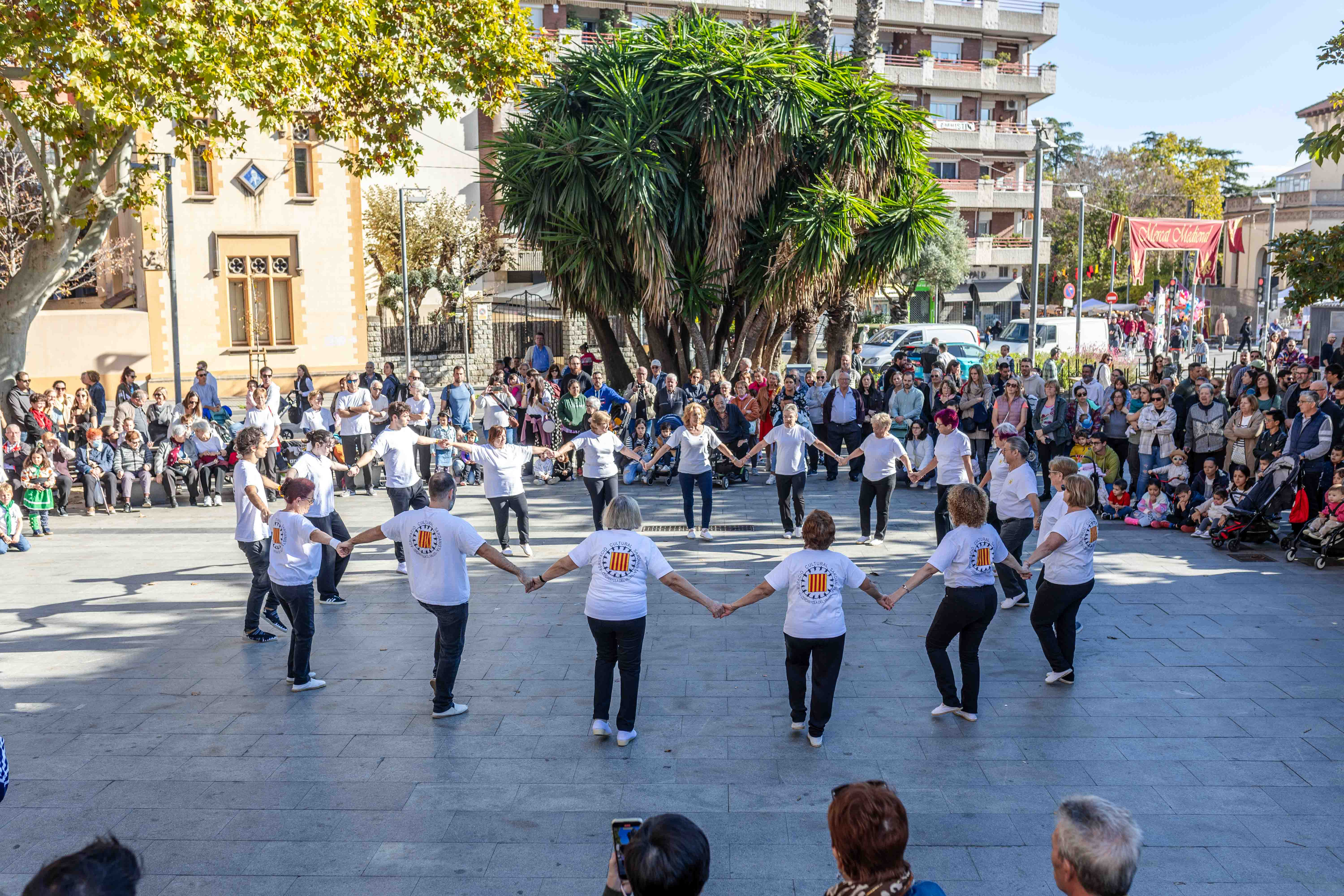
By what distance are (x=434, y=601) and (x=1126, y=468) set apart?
38.9 ft

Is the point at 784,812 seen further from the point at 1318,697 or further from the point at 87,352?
the point at 87,352

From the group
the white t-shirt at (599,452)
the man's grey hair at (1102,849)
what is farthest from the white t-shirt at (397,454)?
the man's grey hair at (1102,849)

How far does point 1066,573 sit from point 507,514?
6319 mm

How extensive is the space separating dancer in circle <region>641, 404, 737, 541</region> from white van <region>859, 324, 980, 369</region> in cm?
1609

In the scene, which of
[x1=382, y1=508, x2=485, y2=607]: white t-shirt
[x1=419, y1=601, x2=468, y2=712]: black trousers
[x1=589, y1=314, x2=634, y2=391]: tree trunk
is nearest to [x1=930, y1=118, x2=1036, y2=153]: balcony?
[x1=589, y1=314, x2=634, y2=391]: tree trunk

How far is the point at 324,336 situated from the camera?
97.0ft

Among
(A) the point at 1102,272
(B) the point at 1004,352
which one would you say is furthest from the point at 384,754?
(A) the point at 1102,272

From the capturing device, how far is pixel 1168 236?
24594mm

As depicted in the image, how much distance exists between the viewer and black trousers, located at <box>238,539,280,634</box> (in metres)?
9.27

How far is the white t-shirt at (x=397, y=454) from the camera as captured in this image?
11227mm

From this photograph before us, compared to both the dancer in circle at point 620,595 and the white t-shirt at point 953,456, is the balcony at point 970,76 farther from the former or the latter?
the dancer in circle at point 620,595

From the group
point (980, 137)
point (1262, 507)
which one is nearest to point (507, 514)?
point (1262, 507)

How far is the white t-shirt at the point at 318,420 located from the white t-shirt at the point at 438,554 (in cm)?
929

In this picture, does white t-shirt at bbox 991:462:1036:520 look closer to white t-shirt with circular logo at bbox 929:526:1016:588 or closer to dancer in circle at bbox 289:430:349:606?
white t-shirt with circular logo at bbox 929:526:1016:588
